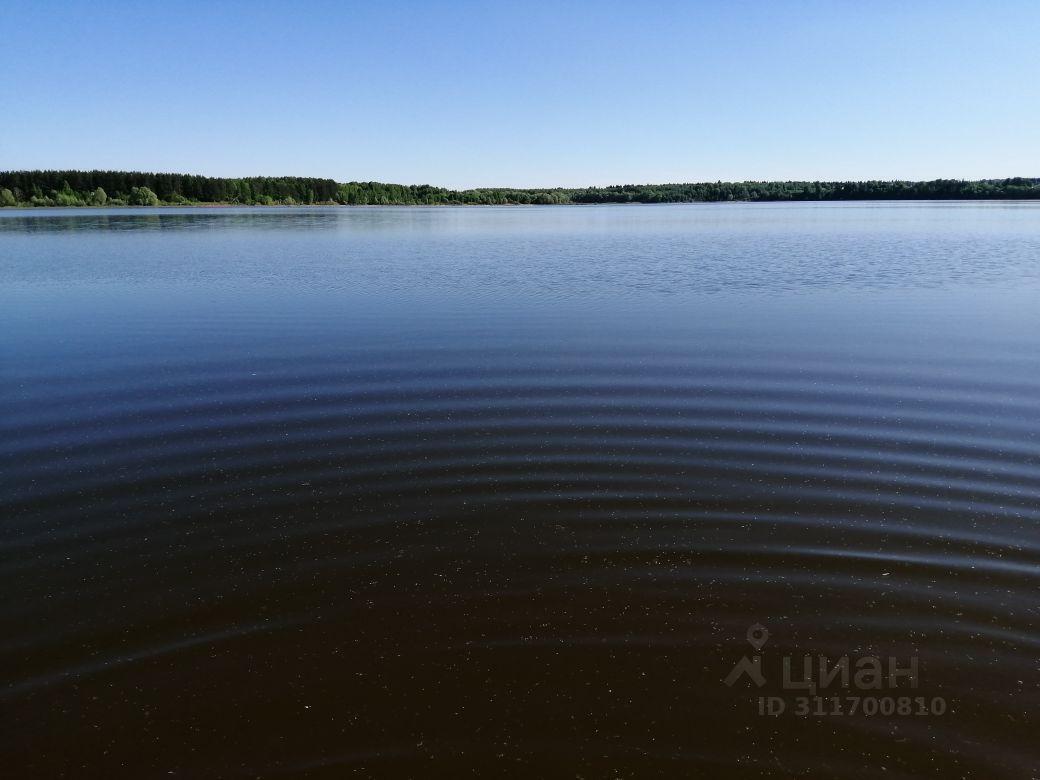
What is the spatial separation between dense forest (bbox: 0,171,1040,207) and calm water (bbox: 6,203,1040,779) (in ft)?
498

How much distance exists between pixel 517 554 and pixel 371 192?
189333 millimetres

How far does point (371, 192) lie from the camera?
184375 millimetres

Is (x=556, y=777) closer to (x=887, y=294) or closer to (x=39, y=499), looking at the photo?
(x=39, y=499)

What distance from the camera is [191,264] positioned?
29.4 m

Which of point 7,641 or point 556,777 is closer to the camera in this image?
point 556,777

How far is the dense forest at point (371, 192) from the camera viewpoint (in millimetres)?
141125

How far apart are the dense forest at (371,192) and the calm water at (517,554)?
151744 millimetres

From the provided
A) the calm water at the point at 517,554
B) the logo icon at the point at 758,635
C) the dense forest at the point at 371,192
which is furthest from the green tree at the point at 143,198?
the logo icon at the point at 758,635

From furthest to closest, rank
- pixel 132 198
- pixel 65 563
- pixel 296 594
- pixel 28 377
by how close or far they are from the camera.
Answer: pixel 132 198
pixel 28 377
pixel 65 563
pixel 296 594

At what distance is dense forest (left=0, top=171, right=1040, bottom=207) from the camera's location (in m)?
141

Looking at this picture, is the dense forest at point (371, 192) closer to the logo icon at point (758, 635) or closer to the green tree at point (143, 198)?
the green tree at point (143, 198)

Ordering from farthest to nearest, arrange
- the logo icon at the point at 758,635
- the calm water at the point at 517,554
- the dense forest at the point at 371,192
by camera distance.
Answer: the dense forest at the point at 371,192
the logo icon at the point at 758,635
the calm water at the point at 517,554

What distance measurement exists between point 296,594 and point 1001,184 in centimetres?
17544

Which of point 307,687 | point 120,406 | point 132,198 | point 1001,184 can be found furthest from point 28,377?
point 1001,184
